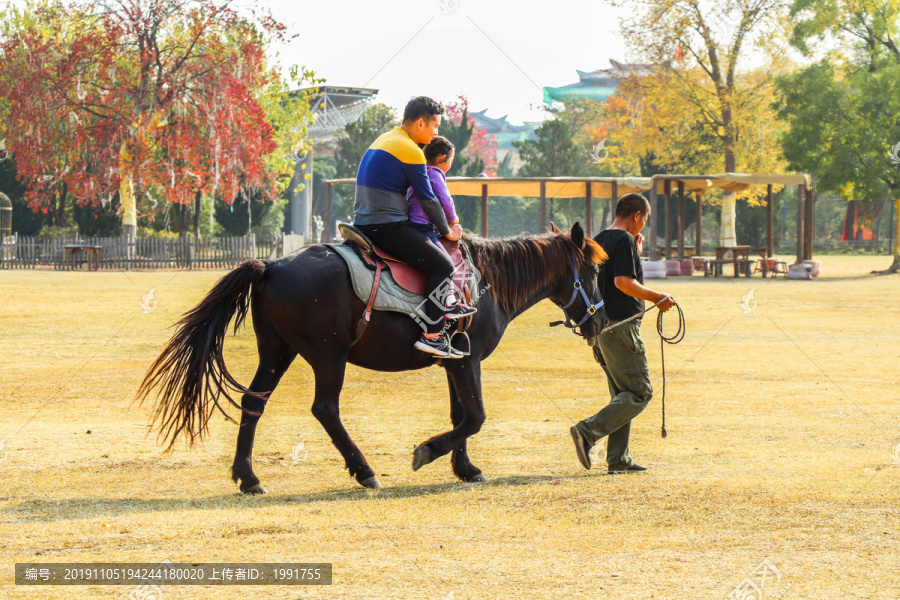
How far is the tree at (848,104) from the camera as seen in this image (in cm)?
3481

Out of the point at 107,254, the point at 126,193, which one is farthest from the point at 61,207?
the point at 107,254

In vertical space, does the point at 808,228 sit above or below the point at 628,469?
above

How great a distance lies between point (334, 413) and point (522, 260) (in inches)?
67.0

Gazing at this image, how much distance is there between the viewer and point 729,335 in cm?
1664

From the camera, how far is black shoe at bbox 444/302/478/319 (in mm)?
6281

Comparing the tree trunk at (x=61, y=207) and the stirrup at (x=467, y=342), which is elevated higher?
the tree trunk at (x=61, y=207)

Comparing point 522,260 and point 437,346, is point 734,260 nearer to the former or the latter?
point 522,260

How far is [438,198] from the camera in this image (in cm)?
636

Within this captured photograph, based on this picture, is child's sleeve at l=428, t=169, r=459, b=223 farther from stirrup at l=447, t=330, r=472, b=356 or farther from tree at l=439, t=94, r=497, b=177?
tree at l=439, t=94, r=497, b=177

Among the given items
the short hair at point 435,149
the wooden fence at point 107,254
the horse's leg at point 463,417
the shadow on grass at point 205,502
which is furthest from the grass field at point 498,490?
the wooden fence at point 107,254

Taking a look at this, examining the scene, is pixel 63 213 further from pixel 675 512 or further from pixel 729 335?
pixel 675 512

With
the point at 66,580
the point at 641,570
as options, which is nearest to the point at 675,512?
the point at 641,570

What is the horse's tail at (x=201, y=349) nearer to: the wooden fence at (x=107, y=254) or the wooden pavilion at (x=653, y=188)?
the wooden pavilion at (x=653, y=188)

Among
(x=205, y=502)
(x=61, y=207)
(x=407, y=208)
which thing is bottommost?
(x=205, y=502)
